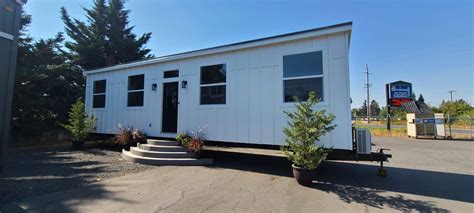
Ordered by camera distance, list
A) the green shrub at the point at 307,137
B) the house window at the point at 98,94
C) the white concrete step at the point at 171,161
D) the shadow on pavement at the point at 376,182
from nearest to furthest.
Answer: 1. the shadow on pavement at the point at 376,182
2. the green shrub at the point at 307,137
3. the white concrete step at the point at 171,161
4. the house window at the point at 98,94

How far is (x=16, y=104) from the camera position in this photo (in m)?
10.0

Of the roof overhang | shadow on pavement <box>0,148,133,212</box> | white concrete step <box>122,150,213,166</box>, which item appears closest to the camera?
shadow on pavement <box>0,148,133,212</box>

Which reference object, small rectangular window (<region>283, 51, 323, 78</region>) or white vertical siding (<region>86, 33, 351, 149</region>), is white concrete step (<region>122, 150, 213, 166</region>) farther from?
small rectangular window (<region>283, 51, 323, 78</region>)

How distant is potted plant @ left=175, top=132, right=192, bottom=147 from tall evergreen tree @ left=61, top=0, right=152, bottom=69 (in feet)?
A: 43.9

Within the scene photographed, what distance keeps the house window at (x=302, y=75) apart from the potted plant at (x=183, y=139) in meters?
2.96

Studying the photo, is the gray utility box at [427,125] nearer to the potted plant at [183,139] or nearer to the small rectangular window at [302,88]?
the small rectangular window at [302,88]

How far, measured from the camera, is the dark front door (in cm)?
800

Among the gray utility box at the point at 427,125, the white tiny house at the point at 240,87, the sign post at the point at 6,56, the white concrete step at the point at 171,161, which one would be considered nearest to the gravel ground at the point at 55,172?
the white concrete step at the point at 171,161

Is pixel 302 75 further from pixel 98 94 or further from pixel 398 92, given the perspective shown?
pixel 398 92

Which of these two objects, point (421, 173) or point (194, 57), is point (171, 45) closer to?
point (194, 57)

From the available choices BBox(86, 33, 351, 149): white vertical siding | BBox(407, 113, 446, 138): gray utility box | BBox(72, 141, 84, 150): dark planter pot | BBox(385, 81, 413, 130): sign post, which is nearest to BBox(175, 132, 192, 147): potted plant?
BBox(86, 33, 351, 149): white vertical siding

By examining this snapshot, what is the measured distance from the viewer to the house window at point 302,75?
19.0ft

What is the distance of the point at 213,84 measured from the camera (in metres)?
7.30

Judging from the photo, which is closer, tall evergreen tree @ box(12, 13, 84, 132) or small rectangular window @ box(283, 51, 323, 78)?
small rectangular window @ box(283, 51, 323, 78)
